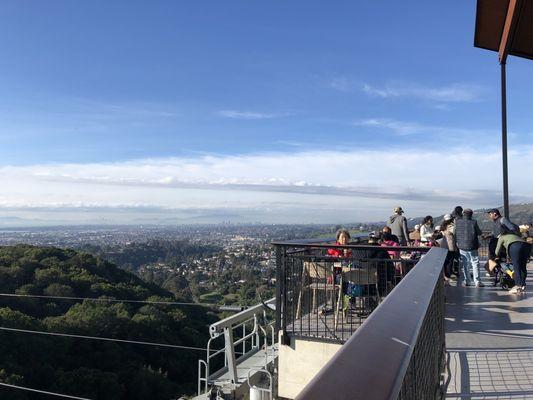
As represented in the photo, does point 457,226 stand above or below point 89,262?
above

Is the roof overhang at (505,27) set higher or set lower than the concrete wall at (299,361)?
higher

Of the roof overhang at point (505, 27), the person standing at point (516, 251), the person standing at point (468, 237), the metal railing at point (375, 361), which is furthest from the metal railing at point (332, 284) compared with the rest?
the metal railing at point (375, 361)

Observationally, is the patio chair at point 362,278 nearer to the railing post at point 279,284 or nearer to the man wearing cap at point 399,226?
the railing post at point 279,284

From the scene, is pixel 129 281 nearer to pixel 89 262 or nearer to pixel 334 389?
pixel 89 262

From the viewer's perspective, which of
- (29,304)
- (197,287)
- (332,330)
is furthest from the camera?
(197,287)

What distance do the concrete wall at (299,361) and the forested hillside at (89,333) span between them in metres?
20.8

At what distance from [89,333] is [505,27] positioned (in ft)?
91.8

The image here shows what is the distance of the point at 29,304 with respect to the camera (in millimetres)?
33750

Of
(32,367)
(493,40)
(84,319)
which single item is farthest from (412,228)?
(84,319)

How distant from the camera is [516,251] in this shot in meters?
7.49

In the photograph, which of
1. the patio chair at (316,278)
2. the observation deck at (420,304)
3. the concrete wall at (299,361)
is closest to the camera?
the observation deck at (420,304)

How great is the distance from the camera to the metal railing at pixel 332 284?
19.8ft

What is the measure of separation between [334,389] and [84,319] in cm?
3215

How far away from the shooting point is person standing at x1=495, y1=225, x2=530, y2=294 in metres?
7.46
